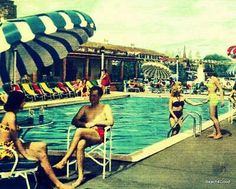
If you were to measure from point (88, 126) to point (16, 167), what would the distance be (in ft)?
3.25

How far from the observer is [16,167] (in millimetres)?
3094

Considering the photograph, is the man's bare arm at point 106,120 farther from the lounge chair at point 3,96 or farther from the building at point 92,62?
the building at point 92,62

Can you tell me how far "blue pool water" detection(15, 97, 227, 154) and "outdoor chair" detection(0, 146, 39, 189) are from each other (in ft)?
14.1

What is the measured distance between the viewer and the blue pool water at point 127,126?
840 cm

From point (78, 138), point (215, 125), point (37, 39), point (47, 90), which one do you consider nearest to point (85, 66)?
point (47, 90)

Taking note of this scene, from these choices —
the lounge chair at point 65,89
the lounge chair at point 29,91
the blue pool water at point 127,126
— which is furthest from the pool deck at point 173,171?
the lounge chair at point 65,89

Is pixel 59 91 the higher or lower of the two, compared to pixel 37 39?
lower

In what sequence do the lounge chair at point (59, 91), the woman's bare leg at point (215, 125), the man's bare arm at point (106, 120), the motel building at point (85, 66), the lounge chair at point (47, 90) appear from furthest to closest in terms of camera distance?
the motel building at point (85, 66), the lounge chair at point (59, 91), the lounge chair at point (47, 90), the woman's bare leg at point (215, 125), the man's bare arm at point (106, 120)

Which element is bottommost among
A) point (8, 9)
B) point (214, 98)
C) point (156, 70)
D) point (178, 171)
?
point (178, 171)

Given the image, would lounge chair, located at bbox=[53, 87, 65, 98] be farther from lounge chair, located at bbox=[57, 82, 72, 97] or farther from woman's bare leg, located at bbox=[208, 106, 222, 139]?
woman's bare leg, located at bbox=[208, 106, 222, 139]

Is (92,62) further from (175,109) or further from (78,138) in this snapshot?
(78,138)

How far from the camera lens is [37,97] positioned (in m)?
15.7

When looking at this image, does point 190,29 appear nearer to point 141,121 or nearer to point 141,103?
point 141,121

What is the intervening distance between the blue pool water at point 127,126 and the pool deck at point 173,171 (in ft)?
8.52
